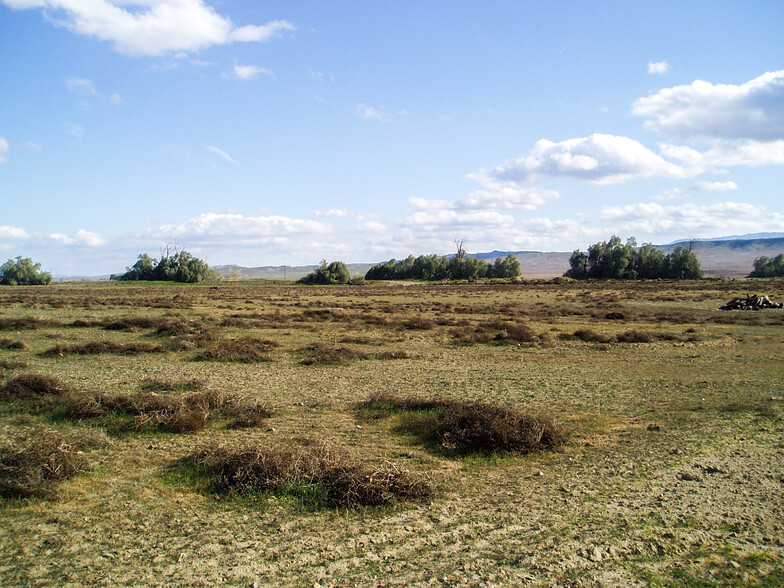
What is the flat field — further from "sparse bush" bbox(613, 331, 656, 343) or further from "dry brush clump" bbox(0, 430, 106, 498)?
"sparse bush" bbox(613, 331, 656, 343)

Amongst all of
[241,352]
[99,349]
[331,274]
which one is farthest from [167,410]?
[331,274]

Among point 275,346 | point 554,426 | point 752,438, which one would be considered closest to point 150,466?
point 554,426

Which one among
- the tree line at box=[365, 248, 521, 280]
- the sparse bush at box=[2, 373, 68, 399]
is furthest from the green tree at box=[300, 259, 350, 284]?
the sparse bush at box=[2, 373, 68, 399]

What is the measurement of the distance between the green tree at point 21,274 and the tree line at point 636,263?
128437mm

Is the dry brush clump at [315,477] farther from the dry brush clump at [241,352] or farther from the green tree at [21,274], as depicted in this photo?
the green tree at [21,274]

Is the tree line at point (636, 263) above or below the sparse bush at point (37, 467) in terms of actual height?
above

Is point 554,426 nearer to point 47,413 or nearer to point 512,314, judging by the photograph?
point 47,413

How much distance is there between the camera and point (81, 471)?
6.89m

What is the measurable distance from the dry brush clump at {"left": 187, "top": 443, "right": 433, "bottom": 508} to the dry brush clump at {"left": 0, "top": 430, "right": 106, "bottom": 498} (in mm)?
1832

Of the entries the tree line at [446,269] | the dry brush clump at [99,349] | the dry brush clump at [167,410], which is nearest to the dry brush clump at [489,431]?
the dry brush clump at [167,410]

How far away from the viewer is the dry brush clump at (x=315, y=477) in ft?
20.1

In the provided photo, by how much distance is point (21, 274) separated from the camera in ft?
339

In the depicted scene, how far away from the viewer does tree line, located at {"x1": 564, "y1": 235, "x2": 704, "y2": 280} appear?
115000 millimetres

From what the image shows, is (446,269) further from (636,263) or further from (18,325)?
(18,325)
